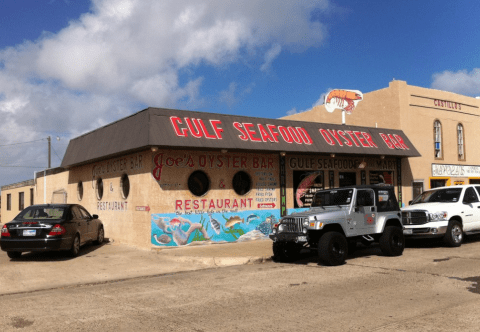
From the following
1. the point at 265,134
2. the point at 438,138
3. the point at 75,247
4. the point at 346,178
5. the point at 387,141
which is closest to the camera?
the point at 75,247

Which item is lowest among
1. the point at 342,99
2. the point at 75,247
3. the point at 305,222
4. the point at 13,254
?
the point at 13,254

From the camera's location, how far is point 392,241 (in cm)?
1203

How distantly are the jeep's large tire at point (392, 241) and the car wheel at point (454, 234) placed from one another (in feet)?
7.27

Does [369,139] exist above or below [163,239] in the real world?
above

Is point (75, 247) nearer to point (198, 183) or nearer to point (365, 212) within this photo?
point (198, 183)

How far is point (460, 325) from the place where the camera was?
5711mm

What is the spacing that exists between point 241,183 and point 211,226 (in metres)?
2.11

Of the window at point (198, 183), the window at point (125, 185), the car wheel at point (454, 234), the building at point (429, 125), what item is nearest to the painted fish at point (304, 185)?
the window at point (198, 183)

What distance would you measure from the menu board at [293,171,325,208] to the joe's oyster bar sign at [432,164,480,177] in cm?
854

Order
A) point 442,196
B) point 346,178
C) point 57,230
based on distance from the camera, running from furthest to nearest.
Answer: point 346,178, point 442,196, point 57,230

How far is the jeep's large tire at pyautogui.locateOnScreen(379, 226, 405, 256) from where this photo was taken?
11.9m

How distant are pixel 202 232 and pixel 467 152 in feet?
59.1

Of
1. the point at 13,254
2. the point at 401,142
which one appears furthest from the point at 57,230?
the point at 401,142

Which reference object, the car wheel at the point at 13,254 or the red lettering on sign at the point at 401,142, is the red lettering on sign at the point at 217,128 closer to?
the car wheel at the point at 13,254
